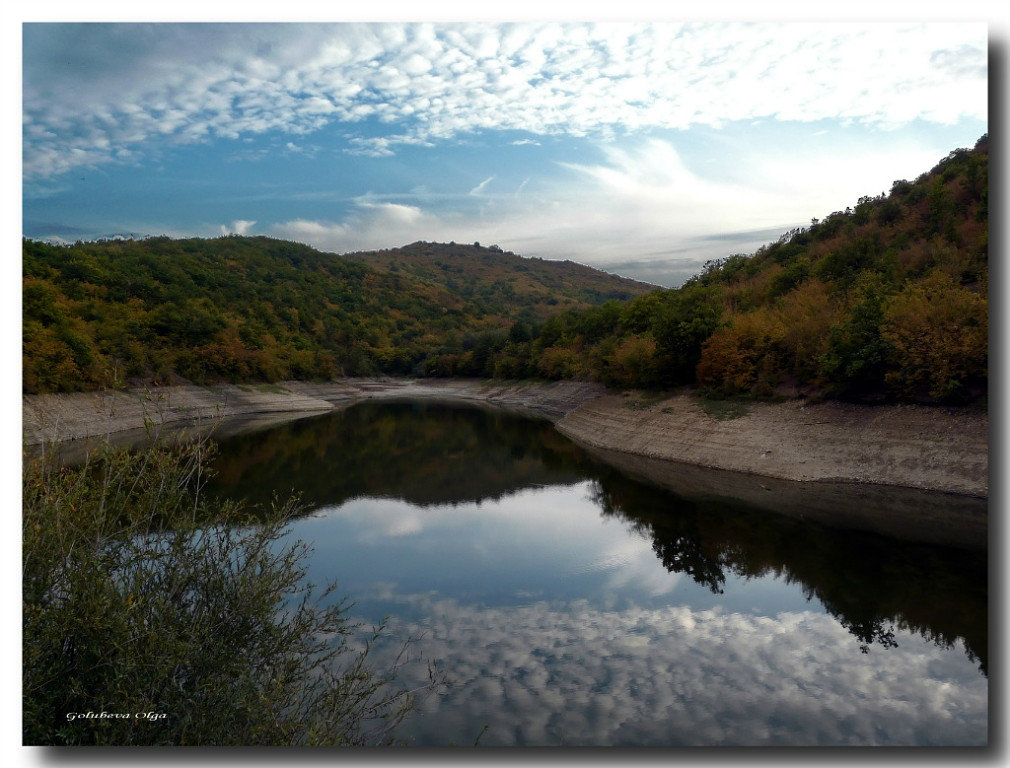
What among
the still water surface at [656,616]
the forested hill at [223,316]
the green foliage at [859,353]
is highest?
the forested hill at [223,316]

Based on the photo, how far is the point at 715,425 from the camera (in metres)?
31.6

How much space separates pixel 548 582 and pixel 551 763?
366 inches

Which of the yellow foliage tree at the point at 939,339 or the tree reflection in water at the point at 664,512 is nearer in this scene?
the tree reflection in water at the point at 664,512

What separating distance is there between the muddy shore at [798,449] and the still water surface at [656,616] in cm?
232

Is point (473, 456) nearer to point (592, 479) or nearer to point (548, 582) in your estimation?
point (592, 479)

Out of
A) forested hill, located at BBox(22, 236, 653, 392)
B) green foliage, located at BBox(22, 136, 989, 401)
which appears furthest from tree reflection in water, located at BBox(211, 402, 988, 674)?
forested hill, located at BBox(22, 236, 653, 392)

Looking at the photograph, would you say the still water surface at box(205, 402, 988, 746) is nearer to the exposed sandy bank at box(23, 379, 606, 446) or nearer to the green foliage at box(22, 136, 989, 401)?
the exposed sandy bank at box(23, 379, 606, 446)

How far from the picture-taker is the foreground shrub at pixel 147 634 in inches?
208

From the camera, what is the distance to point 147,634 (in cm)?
543

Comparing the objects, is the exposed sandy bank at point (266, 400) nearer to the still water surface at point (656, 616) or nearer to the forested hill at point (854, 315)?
the still water surface at point (656, 616)

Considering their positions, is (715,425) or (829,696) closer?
(829,696)

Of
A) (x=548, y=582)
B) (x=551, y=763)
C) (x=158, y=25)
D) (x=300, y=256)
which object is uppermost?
(x=300, y=256)

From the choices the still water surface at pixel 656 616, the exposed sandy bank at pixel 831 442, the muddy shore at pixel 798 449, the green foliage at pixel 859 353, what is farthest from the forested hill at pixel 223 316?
the green foliage at pixel 859 353

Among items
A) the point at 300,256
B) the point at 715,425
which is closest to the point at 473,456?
the point at 715,425
